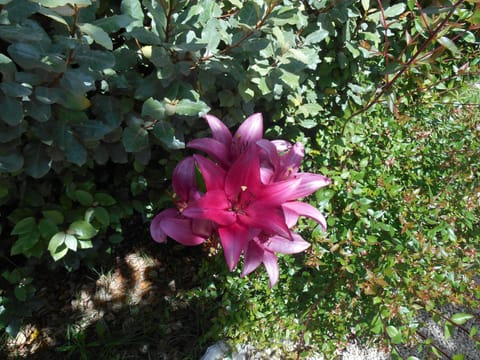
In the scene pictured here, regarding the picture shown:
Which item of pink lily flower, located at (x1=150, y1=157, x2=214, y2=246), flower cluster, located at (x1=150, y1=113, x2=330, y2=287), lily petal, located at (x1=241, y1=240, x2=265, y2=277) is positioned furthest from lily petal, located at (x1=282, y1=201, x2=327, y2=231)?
pink lily flower, located at (x1=150, y1=157, x2=214, y2=246)

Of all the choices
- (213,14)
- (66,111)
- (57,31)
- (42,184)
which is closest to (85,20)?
(57,31)

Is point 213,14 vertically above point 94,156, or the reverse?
point 213,14

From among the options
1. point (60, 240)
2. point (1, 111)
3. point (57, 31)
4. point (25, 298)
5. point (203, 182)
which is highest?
point (57, 31)

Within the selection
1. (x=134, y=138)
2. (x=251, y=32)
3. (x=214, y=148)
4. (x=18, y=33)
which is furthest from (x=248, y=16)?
(x=18, y=33)

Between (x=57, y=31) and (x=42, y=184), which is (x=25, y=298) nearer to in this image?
(x=42, y=184)

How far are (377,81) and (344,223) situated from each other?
104 centimetres

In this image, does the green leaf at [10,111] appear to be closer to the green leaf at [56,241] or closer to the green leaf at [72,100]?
the green leaf at [72,100]

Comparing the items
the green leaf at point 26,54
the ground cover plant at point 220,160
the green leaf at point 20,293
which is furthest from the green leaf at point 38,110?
the green leaf at point 20,293

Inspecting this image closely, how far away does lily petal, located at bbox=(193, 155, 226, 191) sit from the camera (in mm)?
1038

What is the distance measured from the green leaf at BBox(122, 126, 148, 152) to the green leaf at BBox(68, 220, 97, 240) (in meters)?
0.36

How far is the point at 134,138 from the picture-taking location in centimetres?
143

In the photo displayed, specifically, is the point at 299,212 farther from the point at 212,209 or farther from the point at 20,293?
the point at 20,293

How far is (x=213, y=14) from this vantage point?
1.40 meters

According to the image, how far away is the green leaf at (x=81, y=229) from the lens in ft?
4.93
